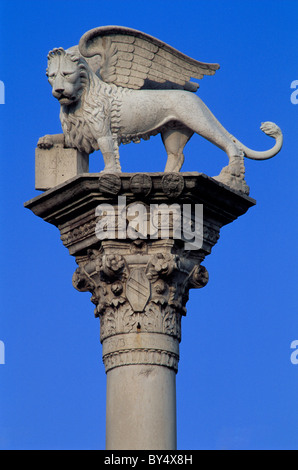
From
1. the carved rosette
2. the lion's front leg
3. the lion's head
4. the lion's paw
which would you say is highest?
the lion's head

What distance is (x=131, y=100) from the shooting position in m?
29.0

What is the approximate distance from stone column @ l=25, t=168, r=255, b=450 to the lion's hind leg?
1.50 m

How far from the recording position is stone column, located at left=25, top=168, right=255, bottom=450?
89.0 ft

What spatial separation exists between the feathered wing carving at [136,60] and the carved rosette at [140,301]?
3291 mm

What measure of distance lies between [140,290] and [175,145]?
10.7 ft

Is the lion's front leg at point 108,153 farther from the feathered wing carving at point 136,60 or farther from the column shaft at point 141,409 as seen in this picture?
the column shaft at point 141,409

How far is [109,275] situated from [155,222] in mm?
1198

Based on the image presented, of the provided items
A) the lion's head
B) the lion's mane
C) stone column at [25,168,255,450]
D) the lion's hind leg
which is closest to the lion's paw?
the lion's mane

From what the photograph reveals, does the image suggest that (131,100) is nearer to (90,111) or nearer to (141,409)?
(90,111)

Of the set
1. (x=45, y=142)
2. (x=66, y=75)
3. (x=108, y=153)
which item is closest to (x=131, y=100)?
(x=108, y=153)

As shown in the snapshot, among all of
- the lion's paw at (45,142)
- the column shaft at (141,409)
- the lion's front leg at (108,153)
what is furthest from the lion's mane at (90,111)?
the column shaft at (141,409)

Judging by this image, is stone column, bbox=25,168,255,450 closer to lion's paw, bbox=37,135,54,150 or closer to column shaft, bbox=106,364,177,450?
column shaft, bbox=106,364,177,450

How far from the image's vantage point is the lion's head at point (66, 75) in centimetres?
2859
